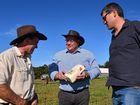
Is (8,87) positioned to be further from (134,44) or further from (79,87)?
(79,87)

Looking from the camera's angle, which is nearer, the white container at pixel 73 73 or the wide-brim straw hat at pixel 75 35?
the white container at pixel 73 73

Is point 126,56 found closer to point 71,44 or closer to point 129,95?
point 129,95

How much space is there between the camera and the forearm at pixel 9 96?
6.61 metres

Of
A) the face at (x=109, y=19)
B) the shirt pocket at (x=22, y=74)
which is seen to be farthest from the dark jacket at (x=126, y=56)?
the shirt pocket at (x=22, y=74)

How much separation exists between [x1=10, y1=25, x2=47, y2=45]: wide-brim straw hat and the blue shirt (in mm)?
2377

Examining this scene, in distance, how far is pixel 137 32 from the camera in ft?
23.9

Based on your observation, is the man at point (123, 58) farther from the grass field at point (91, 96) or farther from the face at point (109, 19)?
the grass field at point (91, 96)

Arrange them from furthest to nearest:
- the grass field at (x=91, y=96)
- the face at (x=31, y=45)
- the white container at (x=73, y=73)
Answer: the grass field at (x=91, y=96) < the white container at (x=73, y=73) < the face at (x=31, y=45)

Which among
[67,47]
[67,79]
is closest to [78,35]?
[67,47]

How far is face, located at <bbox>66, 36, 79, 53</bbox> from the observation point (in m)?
9.91

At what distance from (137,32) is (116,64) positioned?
574 millimetres

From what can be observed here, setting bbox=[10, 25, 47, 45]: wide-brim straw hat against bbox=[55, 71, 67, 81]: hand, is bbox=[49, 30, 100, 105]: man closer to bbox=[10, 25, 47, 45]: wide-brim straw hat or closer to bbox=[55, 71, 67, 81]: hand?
bbox=[55, 71, 67, 81]: hand

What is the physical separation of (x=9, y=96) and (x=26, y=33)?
104 cm

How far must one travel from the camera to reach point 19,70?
22.6 ft
